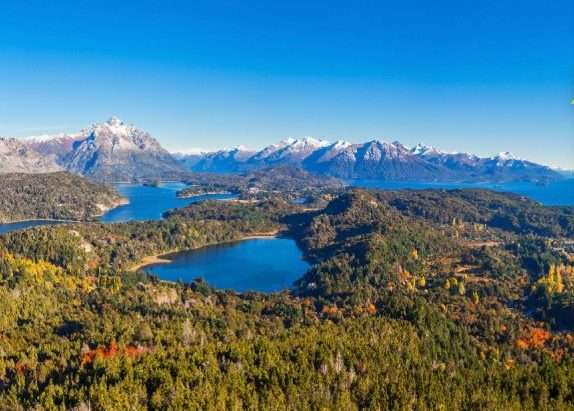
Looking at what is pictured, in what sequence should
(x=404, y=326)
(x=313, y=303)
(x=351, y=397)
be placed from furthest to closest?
(x=313, y=303) < (x=404, y=326) < (x=351, y=397)

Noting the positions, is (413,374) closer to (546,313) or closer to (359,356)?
(359,356)

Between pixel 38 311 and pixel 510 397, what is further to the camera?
pixel 38 311

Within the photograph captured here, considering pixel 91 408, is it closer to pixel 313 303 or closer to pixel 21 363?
pixel 21 363

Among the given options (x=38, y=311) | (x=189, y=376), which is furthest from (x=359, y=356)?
(x=38, y=311)

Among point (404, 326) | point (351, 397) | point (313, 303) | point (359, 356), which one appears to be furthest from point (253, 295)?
point (351, 397)

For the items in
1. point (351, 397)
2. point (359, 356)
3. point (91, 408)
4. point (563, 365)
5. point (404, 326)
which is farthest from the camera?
point (404, 326)

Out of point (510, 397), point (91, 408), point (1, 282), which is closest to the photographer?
point (91, 408)
